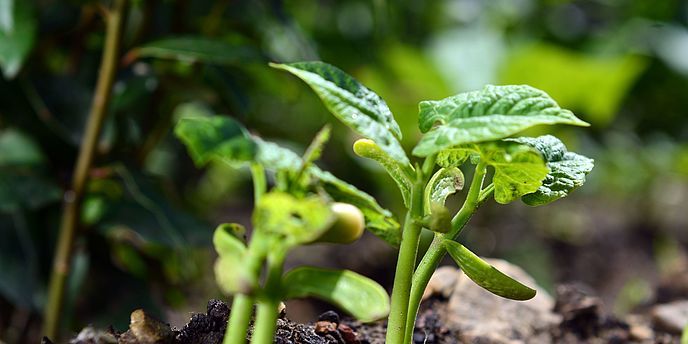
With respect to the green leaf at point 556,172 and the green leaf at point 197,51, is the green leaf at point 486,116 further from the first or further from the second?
the green leaf at point 197,51

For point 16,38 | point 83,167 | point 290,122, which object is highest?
point 290,122

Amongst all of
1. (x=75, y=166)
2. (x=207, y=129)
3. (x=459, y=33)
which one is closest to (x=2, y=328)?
(x=75, y=166)

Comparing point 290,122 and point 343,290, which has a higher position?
point 290,122

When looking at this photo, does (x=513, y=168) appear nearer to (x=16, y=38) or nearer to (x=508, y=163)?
(x=508, y=163)

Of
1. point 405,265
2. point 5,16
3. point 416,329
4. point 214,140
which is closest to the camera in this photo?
point 214,140

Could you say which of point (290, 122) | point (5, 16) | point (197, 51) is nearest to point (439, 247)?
point (197, 51)

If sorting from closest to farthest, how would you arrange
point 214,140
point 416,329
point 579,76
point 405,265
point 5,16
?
point 214,140, point 405,265, point 416,329, point 5,16, point 579,76
